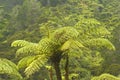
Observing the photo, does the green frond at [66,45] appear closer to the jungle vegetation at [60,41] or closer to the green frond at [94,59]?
the jungle vegetation at [60,41]

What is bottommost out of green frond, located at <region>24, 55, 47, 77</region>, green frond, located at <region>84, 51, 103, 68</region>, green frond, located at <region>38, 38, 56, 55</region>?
green frond, located at <region>84, 51, 103, 68</region>

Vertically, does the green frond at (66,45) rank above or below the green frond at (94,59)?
above

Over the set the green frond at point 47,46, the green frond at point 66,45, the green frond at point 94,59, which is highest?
the green frond at point 66,45

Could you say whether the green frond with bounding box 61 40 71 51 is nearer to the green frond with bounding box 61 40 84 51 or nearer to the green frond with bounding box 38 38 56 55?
the green frond with bounding box 61 40 84 51

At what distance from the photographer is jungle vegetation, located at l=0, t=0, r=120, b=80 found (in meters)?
8.58

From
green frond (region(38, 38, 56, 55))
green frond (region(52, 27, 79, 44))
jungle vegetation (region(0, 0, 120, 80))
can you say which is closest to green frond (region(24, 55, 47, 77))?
jungle vegetation (region(0, 0, 120, 80))

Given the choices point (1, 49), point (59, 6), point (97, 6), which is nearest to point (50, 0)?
point (59, 6)

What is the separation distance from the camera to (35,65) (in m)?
8.30

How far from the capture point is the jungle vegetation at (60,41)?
858 centimetres

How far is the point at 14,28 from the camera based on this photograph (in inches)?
1594

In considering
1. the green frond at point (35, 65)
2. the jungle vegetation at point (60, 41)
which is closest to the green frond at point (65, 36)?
the jungle vegetation at point (60, 41)

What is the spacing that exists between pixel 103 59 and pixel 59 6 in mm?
23591

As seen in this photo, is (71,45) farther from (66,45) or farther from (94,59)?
(94,59)

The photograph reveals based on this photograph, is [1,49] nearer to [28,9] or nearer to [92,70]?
[92,70]
